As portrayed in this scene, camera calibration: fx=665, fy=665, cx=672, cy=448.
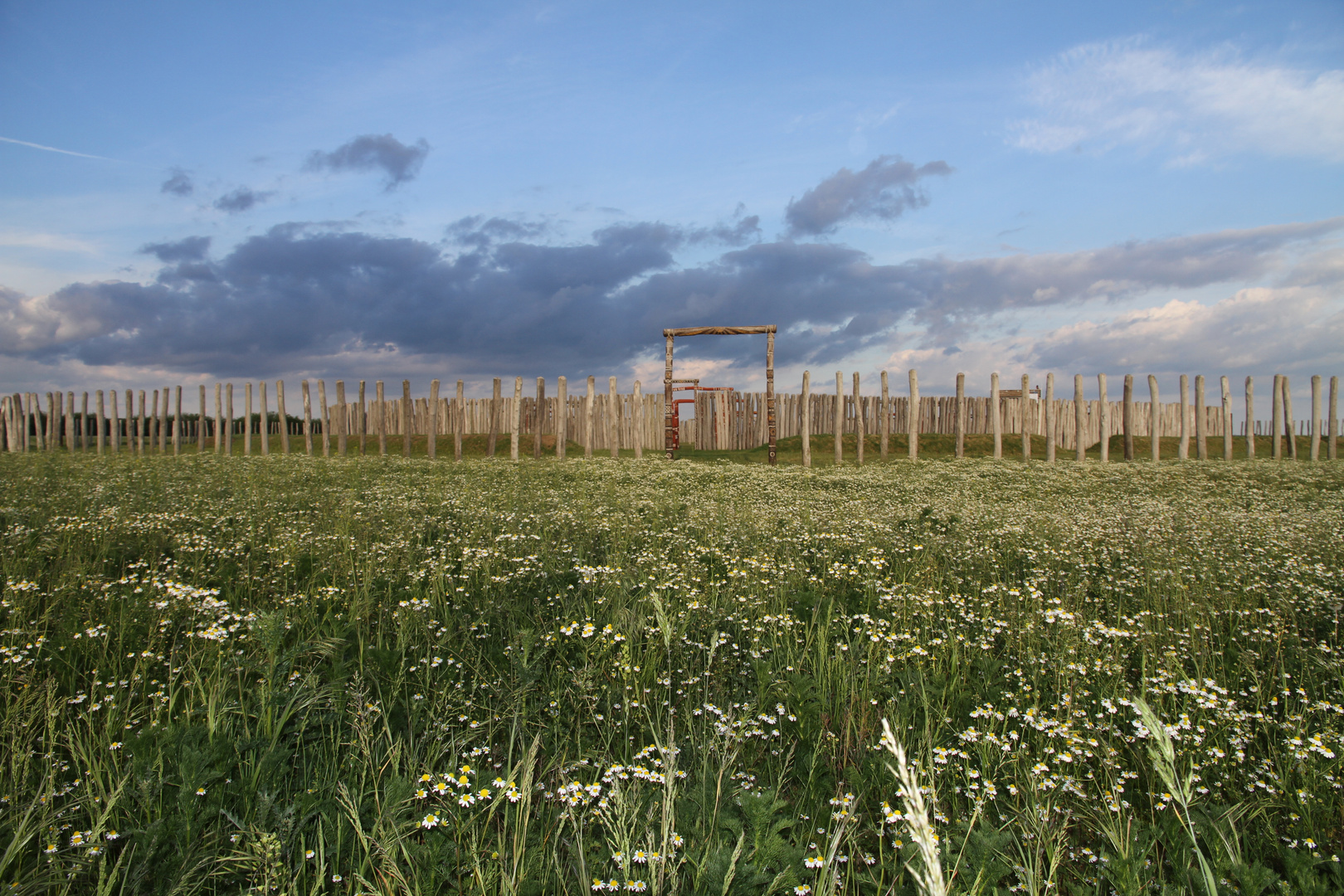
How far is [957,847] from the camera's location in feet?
7.25

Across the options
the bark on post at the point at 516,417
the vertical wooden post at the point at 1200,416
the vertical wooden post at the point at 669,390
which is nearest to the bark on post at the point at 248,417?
the bark on post at the point at 516,417

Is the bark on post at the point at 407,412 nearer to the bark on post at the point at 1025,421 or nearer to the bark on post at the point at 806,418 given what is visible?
the bark on post at the point at 806,418

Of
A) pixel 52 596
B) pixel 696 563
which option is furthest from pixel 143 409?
pixel 696 563

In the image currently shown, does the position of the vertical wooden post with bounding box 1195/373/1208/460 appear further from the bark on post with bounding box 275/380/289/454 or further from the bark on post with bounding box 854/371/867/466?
the bark on post with bounding box 275/380/289/454

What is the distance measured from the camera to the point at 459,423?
25.5 meters

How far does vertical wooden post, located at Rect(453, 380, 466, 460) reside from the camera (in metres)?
25.0

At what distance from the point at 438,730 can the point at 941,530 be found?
19.4 ft

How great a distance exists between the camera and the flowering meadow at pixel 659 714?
208 cm

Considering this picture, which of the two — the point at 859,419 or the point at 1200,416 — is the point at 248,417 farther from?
the point at 1200,416

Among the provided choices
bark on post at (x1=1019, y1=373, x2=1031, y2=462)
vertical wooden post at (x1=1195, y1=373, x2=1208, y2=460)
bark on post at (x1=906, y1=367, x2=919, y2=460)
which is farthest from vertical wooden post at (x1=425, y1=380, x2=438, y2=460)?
vertical wooden post at (x1=1195, y1=373, x2=1208, y2=460)

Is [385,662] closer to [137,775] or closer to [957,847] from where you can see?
[137,775]

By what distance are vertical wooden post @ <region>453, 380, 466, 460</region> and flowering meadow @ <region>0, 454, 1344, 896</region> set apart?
1843 centimetres

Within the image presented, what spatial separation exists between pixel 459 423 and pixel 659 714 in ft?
79.3

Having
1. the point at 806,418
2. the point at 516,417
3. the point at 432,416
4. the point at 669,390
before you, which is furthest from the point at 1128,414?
the point at 432,416
